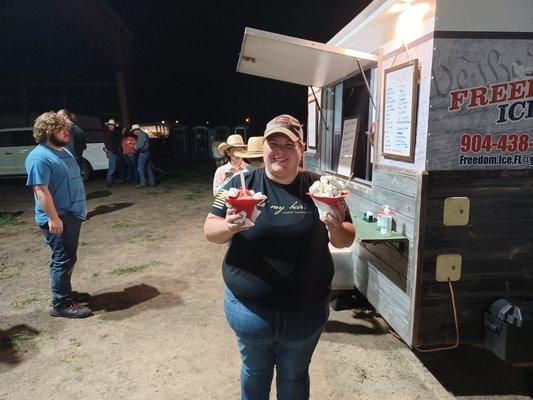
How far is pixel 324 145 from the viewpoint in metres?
6.08

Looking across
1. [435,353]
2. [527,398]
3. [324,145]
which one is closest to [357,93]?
[324,145]

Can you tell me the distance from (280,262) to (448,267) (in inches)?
65.1

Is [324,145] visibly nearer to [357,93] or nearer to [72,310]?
[357,93]

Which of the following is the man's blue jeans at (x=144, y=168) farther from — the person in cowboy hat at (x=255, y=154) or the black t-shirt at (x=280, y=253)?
the black t-shirt at (x=280, y=253)

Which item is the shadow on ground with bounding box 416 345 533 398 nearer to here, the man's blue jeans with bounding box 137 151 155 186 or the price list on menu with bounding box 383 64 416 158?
the price list on menu with bounding box 383 64 416 158

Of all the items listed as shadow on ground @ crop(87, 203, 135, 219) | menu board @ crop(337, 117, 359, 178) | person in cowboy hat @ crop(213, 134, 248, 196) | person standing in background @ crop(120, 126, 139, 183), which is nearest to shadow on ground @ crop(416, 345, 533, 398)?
menu board @ crop(337, 117, 359, 178)

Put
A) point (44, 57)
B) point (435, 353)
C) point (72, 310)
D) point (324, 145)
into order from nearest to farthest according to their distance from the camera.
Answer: point (435, 353)
point (72, 310)
point (324, 145)
point (44, 57)

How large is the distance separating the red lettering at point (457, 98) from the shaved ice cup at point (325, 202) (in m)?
1.43

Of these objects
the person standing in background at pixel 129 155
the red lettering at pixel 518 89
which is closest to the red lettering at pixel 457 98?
the red lettering at pixel 518 89

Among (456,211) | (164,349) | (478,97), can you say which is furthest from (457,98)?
(164,349)

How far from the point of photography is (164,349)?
11.8 ft

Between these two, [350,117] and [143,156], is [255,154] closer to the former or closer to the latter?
[350,117]

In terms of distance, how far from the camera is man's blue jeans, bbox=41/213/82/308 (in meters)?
3.97

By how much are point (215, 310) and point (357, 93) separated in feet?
10.8
